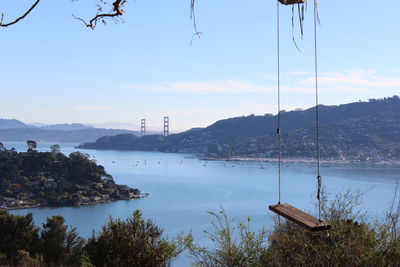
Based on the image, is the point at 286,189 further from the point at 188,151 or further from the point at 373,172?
the point at 188,151

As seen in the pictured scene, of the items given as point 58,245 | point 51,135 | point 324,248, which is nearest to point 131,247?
point 324,248

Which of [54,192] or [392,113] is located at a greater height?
[392,113]

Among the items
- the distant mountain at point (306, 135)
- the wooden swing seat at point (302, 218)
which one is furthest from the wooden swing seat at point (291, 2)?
the distant mountain at point (306, 135)

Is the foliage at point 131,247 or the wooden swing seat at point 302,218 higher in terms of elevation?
the wooden swing seat at point 302,218

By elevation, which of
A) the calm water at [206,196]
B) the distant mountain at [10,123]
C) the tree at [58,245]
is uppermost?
the distant mountain at [10,123]

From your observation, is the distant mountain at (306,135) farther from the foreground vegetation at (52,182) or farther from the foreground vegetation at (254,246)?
the foreground vegetation at (254,246)

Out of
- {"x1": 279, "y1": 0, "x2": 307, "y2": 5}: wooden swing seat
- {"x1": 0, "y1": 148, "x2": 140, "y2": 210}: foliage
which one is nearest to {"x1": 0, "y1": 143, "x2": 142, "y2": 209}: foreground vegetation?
{"x1": 0, "y1": 148, "x2": 140, "y2": 210}: foliage

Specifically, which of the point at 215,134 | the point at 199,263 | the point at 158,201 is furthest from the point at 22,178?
the point at 215,134
